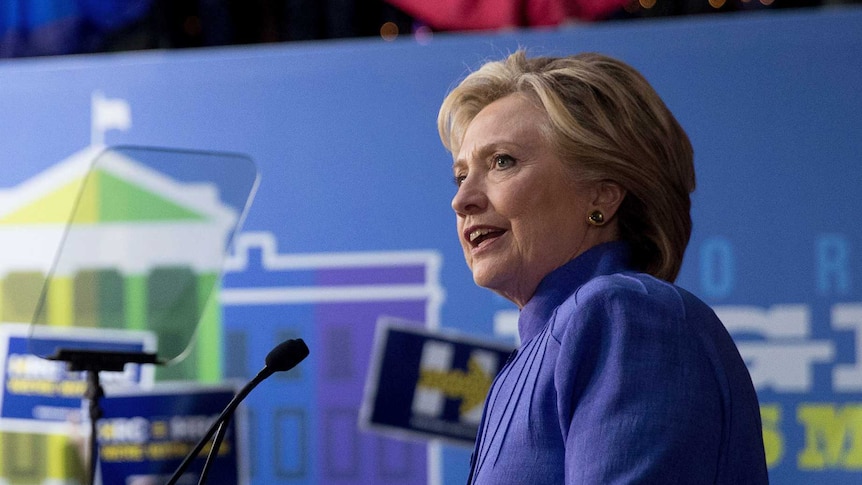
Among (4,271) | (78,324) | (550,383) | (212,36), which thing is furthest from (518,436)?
(212,36)

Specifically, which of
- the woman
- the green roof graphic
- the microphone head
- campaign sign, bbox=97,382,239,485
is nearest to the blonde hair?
the woman

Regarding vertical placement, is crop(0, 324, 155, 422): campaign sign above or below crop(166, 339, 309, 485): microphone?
below

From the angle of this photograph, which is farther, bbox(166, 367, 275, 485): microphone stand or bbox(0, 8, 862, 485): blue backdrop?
bbox(0, 8, 862, 485): blue backdrop

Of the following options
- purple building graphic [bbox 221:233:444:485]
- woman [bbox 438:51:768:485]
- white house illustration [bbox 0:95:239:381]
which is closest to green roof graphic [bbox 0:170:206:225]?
white house illustration [bbox 0:95:239:381]

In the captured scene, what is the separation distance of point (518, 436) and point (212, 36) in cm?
233

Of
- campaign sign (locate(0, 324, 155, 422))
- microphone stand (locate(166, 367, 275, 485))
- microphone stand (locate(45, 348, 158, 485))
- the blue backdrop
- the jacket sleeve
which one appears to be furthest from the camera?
campaign sign (locate(0, 324, 155, 422))

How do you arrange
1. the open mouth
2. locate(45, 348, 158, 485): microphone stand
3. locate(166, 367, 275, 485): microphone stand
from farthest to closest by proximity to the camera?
locate(45, 348, 158, 485): microphone stand
the open mouth
locate(166, 367, 275, 485): microphone stand

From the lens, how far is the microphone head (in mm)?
1308

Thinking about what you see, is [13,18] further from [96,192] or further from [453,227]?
[453,227]

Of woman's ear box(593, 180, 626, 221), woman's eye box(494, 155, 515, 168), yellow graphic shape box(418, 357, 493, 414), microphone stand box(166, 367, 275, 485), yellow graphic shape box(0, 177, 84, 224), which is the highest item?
yellow graphic shape box(0, 177, 84, 224)

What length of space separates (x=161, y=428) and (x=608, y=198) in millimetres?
1520

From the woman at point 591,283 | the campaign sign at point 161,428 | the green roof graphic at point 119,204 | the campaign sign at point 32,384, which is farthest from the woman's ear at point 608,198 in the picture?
the campaign sign at point 32,384

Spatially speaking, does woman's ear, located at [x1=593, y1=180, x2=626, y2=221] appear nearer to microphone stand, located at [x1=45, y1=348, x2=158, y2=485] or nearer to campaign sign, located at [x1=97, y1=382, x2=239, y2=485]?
microphone stand, located at [x1=45, y1=348, x2=158, y2=485]

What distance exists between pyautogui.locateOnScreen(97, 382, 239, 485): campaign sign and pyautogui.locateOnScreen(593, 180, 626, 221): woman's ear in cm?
140
